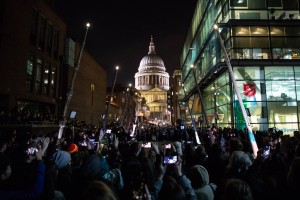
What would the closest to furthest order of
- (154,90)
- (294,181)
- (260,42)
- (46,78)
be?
(294,181) < (260,42) < (46,78) < (154,90)

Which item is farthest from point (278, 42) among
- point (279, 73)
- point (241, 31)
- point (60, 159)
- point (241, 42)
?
point (60, 159)

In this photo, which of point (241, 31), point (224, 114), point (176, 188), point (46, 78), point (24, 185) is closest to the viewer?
point (176, 188)

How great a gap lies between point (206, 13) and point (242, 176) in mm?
36765

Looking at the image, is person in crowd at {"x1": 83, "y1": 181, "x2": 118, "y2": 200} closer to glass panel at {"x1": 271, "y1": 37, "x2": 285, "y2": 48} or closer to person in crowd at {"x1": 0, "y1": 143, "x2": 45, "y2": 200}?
person in crowd at {"x1": 0, "y1": 143, "x2": 45, "y2": 200}

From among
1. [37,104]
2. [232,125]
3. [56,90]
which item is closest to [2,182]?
[232,125]

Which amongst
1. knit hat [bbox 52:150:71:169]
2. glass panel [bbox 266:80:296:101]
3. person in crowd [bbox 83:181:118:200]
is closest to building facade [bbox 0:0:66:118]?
knit hat [bbox 52:150:71:169]

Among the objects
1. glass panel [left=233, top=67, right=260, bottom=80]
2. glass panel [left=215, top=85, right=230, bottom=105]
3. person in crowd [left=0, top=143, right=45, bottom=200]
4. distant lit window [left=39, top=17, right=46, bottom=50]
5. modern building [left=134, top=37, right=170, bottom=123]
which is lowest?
person in crowd [left=0, top=143, right=45, bottom=200]

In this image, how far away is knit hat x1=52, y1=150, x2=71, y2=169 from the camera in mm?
5398

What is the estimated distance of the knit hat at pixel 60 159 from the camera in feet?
17.7

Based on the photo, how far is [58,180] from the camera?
5352 mm

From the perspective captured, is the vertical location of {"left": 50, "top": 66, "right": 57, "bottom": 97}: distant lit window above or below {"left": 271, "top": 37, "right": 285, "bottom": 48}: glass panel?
below

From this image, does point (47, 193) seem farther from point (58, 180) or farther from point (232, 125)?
point (232, 125)

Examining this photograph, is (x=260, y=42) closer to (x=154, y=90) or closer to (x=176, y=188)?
(x=176, y=188)

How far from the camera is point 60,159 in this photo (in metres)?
5.46
